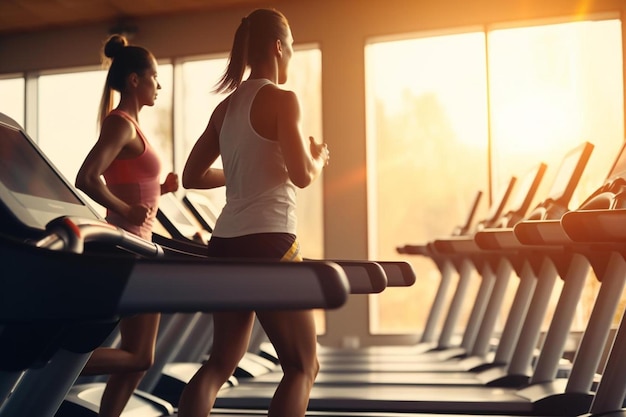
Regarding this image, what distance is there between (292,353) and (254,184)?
1.19 feet

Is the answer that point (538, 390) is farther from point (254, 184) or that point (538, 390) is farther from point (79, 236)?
point (79, 236)

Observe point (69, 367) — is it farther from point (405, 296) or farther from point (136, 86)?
point (405, 296)

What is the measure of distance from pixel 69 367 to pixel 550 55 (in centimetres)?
644

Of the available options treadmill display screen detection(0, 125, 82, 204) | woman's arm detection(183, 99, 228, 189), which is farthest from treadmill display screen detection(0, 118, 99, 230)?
woman's arm detection(183, 99, 228, 189)

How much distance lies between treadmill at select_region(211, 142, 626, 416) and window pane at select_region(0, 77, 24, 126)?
18.3 ft

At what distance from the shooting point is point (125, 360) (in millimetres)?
2137

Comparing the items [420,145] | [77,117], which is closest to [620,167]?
[420,145]

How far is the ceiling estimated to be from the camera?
7.51 m

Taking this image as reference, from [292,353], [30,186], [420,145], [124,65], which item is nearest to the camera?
[30,186]

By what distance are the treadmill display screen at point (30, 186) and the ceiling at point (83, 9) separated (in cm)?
641

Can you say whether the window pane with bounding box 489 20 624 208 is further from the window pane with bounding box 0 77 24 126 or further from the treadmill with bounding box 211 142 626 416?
the window pane with bounding box 0 77 24 126

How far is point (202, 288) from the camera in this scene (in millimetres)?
784

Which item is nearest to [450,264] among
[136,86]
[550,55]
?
[550,55]

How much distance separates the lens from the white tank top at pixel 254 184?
1696 millimetres
